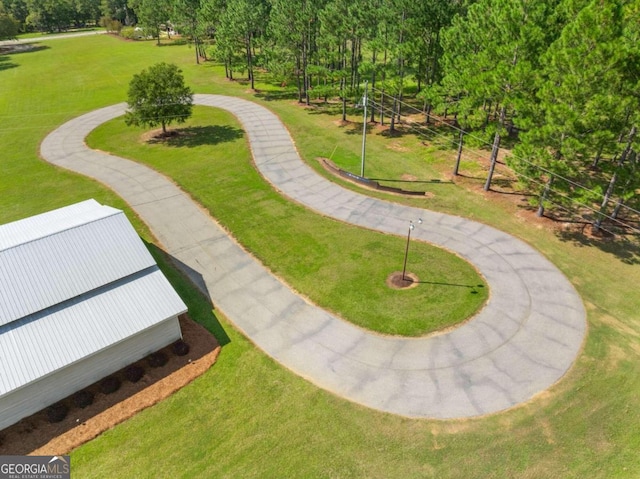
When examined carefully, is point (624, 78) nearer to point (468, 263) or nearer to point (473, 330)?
point (468, 263)

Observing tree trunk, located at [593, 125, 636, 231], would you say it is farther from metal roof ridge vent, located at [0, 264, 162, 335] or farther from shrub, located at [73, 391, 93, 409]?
shrub, located at [73, 391, 93, 409]

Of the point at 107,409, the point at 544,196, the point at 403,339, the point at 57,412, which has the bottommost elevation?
the point at 107,409

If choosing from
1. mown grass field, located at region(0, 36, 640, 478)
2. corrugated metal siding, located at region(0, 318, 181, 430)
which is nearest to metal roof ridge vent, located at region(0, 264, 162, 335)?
corrugated metal siding, located at region(0, 318, 181, 430)

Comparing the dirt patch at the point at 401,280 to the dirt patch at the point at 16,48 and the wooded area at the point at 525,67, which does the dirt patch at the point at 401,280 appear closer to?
the wooded area at the point at 525,67

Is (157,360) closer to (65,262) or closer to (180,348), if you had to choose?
(180,348)

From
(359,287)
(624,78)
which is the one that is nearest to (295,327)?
(359,287)

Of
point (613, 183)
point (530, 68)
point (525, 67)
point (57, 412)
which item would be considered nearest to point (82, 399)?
point (57, 412)

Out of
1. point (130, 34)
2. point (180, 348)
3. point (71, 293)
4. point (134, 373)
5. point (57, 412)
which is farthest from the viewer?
point (130, 34)
